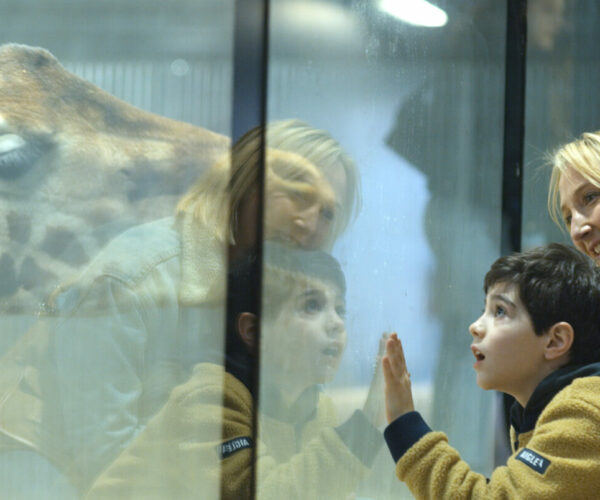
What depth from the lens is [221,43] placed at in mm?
1617

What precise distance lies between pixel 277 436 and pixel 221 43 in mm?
801

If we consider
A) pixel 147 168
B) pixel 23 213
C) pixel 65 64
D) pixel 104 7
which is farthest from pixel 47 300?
pixel 104 7

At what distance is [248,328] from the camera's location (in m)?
1.62

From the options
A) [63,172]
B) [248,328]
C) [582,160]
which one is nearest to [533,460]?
[248,328]

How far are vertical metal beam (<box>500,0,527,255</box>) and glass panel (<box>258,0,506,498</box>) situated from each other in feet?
0.09

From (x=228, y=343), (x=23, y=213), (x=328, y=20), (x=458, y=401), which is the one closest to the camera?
(x=23, y=213)

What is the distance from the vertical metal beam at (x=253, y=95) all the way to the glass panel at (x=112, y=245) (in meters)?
0.03

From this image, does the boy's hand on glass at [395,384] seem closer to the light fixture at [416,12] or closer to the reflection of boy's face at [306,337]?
the reflection of boy's face at [306,337]

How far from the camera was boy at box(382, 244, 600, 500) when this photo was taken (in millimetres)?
1392

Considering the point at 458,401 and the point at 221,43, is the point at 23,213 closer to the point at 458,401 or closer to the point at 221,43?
the point at 221,43

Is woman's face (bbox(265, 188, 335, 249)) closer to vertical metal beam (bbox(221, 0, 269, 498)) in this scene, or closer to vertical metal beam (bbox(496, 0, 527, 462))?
vertical metal beam (bbox(221, 0, 269, 498))

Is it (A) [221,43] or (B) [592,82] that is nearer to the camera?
(A) [221,43]

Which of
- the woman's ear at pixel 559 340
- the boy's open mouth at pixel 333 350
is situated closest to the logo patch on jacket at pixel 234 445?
the boy's open mouth at pixel 333 350

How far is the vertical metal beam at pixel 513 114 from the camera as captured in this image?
2.12 m
